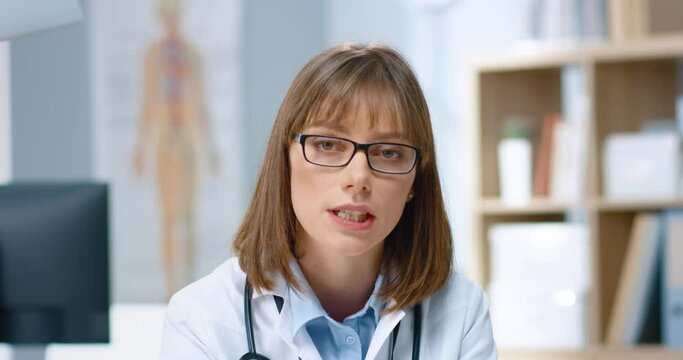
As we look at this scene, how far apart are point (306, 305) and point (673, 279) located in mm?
1909

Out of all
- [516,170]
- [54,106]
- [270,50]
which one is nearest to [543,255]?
[516,170]

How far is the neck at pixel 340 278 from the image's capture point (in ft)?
4.32

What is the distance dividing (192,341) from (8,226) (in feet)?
1.24

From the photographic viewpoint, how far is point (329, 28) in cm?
412

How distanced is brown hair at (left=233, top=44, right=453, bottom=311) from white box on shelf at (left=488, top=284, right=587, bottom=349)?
1787 millimetres

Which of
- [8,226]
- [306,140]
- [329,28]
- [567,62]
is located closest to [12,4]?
[8,226]

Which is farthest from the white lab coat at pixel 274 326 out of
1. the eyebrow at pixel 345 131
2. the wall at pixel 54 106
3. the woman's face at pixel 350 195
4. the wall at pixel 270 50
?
the wall at pixel 54 106

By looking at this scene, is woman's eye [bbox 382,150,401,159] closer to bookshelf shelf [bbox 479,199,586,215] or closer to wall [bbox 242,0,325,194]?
bookshelf shelf [bbox 479,199,586,215]

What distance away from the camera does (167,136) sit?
4152mm

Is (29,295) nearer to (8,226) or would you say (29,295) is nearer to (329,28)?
(8,226)

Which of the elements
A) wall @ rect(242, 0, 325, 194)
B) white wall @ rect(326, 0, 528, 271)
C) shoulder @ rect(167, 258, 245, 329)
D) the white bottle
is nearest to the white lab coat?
shoulder @ rect(167, 258, 245, 329)

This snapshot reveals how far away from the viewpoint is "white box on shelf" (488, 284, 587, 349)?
3.06 metres

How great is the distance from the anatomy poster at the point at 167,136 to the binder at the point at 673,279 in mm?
1800

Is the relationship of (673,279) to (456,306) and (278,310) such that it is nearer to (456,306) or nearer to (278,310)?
(456,306)
